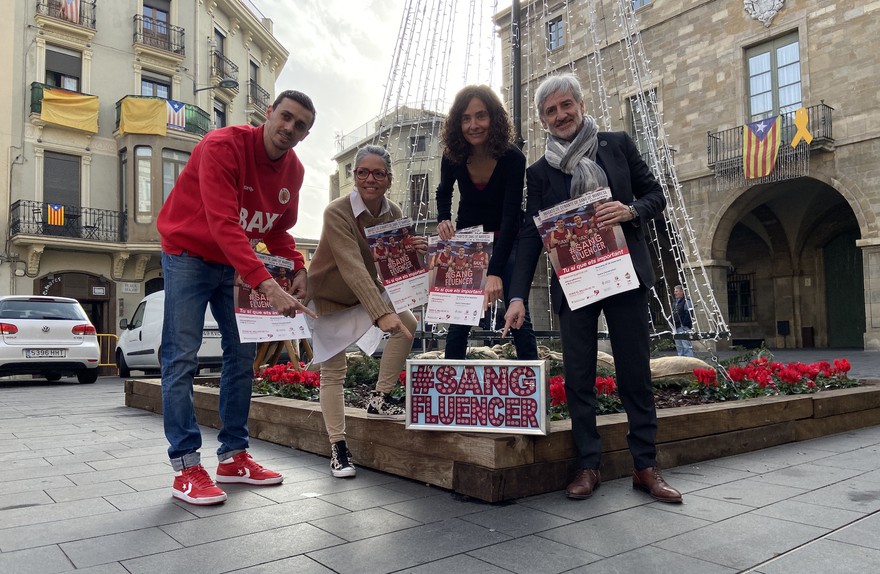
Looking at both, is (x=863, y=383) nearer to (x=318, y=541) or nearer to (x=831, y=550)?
(x=831, y=550)

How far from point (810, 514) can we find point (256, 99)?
995 inches

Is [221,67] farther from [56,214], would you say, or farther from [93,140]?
[56,214]

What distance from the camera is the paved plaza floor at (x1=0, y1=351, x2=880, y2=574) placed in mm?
1954

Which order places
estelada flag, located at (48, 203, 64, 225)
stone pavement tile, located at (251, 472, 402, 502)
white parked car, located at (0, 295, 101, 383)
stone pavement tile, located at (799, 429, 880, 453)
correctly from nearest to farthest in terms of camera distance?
stone pavement tile, located at (251, 472, 402, 502)
stone pavement tile, located at (799, 429, 880, 453)
white parked car, located at (0, 295, 101, 383)
estelada flag, located at (48, 203, 64, 225)

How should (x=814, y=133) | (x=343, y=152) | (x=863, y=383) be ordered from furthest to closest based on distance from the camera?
1. (x=343, y=152)
2. (x=814, y=133)
3. (x=863, y=383)

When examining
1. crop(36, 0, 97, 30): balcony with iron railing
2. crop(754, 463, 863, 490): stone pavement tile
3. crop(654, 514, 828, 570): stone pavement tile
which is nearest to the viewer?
crop(654, 514, 828, 570): stone pavement tile

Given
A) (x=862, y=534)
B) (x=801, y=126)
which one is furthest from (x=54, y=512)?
(x=801, y=126)

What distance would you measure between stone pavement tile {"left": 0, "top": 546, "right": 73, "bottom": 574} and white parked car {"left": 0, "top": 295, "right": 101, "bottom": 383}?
9639 mm

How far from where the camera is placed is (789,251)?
768 inches

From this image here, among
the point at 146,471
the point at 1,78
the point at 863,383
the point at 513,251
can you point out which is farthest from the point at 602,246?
the point at 1,78

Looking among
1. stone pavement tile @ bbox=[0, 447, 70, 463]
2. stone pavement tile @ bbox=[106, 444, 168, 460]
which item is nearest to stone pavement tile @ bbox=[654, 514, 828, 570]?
stone pavement tile @ bbox=[106, 444, 168, 460]

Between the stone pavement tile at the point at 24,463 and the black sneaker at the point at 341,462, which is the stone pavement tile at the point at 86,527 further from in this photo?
the stone pavement tile at the point at 24,463

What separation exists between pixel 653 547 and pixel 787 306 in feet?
65.8

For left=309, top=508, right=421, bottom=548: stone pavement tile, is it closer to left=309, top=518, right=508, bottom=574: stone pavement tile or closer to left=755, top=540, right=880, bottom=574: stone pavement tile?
left=309, top=518, right=508, bottom=574: stone pavement tile
